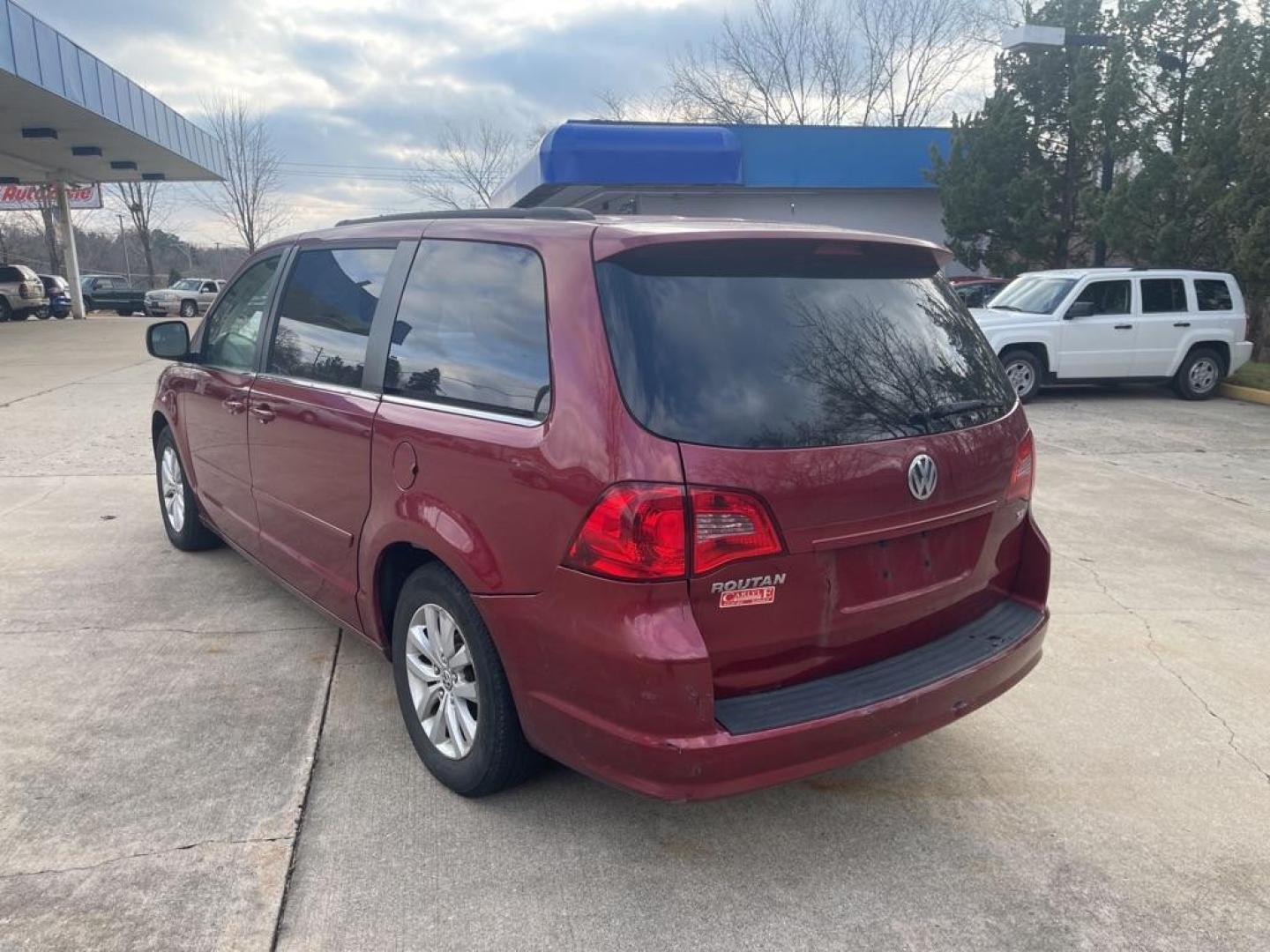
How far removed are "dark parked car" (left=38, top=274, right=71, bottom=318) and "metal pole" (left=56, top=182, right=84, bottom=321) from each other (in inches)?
14.8

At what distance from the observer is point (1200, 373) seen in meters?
13.1

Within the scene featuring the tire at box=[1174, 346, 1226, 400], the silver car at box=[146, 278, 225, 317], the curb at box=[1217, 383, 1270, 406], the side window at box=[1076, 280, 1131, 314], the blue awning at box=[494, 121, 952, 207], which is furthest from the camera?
the silver car at box=[146, 278, 225, 317]

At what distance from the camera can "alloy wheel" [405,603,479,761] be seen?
298 centimetres

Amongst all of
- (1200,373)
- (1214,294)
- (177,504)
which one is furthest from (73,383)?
(1214,294)

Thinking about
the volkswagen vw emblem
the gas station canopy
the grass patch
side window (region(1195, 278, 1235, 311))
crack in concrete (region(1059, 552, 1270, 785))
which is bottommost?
crack in concrete (region(1059, 552, 1270, 785))

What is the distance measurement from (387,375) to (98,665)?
1966 millimetres

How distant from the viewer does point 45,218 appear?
46562mm

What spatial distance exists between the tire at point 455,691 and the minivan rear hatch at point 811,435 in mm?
744

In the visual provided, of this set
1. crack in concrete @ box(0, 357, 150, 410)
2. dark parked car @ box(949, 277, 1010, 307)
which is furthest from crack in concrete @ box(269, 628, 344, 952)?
dark parked car @ box(949, 277, 1010, 307)

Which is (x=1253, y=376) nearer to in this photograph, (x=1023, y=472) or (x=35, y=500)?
(x=1023, y=472)

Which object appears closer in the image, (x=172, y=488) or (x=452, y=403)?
(x=452, y=403)

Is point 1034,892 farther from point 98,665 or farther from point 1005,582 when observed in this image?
point 98,665

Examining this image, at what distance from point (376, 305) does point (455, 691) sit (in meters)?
1.39

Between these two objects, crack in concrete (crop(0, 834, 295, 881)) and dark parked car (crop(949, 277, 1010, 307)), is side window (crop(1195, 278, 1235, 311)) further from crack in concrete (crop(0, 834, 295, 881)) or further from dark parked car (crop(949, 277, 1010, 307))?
crack in concrete (crop(0, 834, 295, 881))
